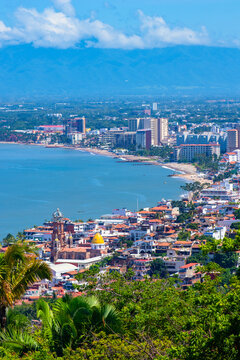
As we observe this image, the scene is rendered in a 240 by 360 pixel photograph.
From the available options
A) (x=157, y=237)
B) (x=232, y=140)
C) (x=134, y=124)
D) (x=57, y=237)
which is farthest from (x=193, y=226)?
(x=134, y=124)

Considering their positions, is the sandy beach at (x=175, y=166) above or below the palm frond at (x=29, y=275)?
below

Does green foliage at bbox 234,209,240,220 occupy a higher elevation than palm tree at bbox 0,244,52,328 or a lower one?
lower

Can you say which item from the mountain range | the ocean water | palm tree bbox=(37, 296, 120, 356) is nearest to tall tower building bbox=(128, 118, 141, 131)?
the ocean water

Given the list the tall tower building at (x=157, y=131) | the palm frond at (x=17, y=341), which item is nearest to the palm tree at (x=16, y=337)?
the palm frond at (x=17, y=341)

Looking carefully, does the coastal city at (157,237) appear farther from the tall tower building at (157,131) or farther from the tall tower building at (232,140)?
the tall tower building at (157,131)

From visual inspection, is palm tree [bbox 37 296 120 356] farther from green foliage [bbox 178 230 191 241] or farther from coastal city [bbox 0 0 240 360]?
green foliage [bbox 178 230 191 241]

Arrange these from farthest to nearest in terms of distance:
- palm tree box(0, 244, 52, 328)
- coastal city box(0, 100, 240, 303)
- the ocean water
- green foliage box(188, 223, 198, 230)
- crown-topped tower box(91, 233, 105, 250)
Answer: the ocean water → green foliage box(188, 223, 198, 230) → crown-topped tower box(91, 233, 105, 250) → coastal city box(0, 100, 240, 303) → palm tree box(0, 244, 52, 328)

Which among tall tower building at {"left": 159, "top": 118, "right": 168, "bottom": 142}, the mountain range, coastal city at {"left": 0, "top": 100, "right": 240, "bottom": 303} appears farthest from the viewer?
the mountain range

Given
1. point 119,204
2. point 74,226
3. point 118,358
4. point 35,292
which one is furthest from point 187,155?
point 118,358
